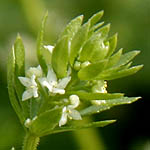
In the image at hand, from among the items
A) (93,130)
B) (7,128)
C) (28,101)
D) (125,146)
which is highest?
(28,101)

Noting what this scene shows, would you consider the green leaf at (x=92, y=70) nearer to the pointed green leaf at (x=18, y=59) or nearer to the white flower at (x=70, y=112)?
the white flower at (x=70, y=112)

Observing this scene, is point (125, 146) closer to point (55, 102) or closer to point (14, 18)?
point (14, 18)

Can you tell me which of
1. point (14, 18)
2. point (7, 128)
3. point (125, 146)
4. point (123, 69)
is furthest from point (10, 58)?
point (14, 18)

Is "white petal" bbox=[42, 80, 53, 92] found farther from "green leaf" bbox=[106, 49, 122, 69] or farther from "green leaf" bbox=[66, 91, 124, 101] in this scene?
"green leaf" bbox=[106, 49, 122, 69]

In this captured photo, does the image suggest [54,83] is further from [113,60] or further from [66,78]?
[113,60]

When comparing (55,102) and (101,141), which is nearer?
(55,102)

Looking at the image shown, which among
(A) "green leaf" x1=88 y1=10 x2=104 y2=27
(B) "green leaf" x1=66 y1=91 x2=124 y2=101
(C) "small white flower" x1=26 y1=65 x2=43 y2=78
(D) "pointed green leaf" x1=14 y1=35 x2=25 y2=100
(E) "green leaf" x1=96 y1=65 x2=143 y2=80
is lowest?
(B) "green leaf" x1=66 y1=91 x2=124 y2=101

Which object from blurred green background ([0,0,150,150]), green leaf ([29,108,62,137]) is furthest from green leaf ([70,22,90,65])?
blurred green background ([0,0,150,150])
